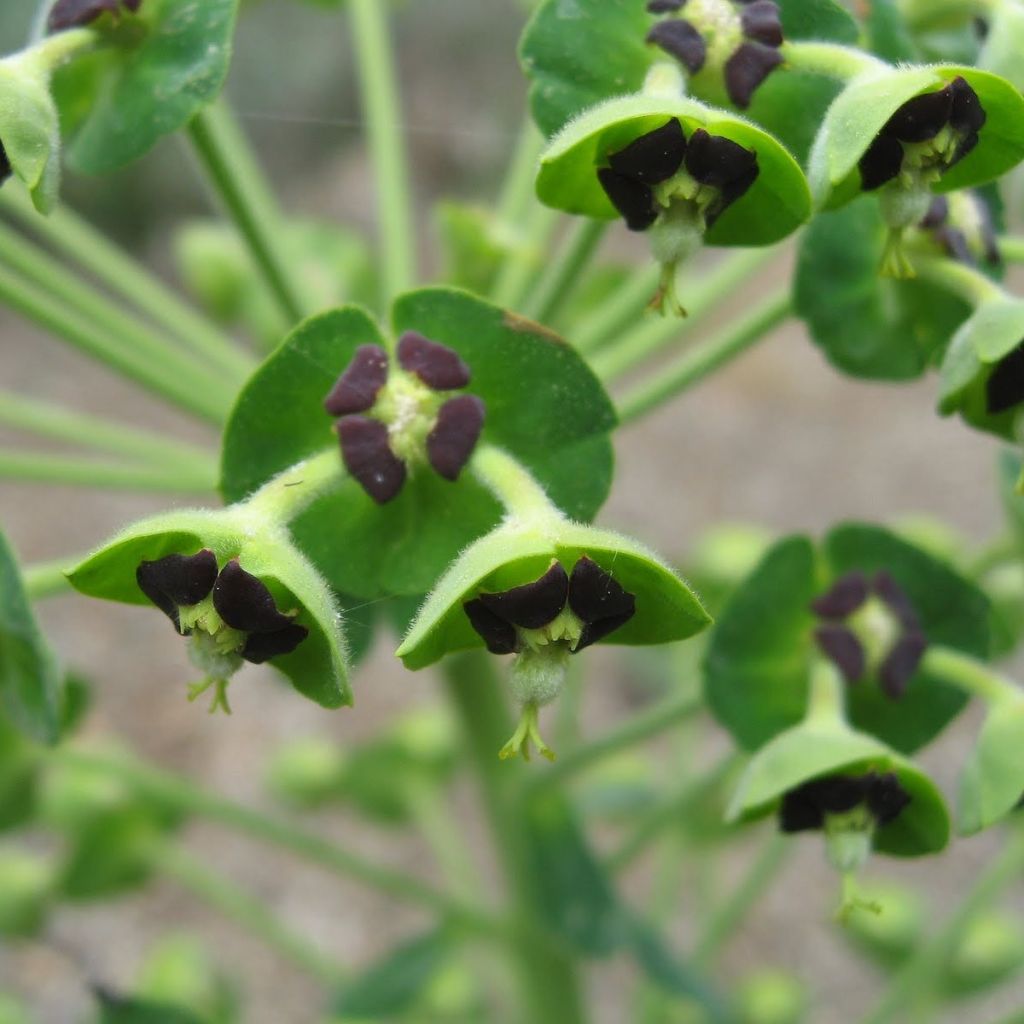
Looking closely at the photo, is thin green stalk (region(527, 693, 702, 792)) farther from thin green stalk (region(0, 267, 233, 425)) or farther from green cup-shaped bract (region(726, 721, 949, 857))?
thin green stalk (region(0, 267, 233, 425))

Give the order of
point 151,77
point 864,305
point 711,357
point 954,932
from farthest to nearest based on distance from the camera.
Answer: point 954,932 < point 711,357 < point 864,305 < point 151,77

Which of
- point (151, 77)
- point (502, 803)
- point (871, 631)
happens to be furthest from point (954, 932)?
point (151, 77)

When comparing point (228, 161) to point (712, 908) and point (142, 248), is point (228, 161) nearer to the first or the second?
A: point (712, 908)

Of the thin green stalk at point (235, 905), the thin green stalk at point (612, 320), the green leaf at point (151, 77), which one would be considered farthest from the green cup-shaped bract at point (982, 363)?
the thin green stalk at point (235, 905)

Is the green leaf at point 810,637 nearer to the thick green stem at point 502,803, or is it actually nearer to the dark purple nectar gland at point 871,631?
the dark purple nectar gland at point 871,631

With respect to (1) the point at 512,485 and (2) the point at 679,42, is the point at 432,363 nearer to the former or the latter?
(1) the point at 512,485
